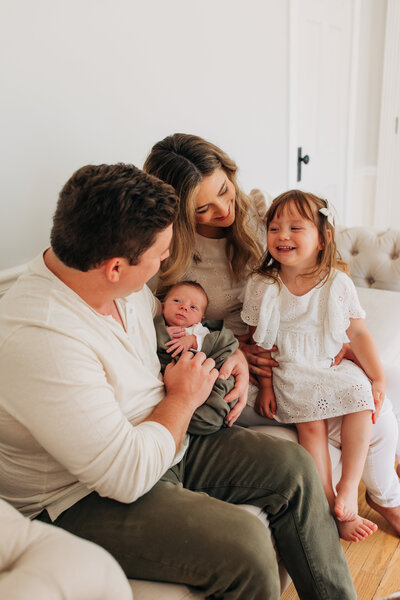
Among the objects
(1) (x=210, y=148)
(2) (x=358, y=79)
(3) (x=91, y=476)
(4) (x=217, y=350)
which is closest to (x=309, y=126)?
(2) (x=358, y=79)

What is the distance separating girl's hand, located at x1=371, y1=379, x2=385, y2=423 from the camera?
1428 mm

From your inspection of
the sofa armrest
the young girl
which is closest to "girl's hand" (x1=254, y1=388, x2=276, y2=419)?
the young girl

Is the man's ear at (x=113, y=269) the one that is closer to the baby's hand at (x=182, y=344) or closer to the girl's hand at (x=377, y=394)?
the baby's hand at (x=182, y=344)

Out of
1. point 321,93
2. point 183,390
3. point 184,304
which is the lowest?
point 183,390

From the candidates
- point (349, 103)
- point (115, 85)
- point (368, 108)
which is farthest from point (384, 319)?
point (368, 108)

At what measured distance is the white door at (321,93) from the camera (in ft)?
9.79

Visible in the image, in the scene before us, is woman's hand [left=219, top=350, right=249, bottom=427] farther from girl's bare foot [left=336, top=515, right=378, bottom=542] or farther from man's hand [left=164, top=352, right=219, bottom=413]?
girl's bare foot [left=336, top=515, right=378, bottom=542]

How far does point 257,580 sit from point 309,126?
2.98m

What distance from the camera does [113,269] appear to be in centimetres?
103

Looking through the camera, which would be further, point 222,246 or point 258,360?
point 222,246

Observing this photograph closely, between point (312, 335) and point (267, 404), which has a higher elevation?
point (312, 335)

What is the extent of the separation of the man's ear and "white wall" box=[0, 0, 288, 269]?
2.08 ft

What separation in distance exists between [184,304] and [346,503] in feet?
2.40

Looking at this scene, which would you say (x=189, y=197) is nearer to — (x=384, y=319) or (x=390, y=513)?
(x=384, y=319)
